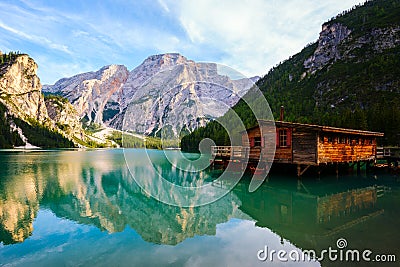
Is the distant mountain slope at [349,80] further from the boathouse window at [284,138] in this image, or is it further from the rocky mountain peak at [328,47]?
the boathouse window at [284,138]

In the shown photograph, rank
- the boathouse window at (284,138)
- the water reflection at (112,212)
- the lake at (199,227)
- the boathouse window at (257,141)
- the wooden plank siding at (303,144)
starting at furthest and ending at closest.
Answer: the boathouse window at (257,141)
the boathouse window at (284,138)
the wooden plank siding at (303,144)
the water reflection at (112,212)
the lake at (199,227)

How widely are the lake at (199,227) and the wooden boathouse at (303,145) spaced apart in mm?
3975

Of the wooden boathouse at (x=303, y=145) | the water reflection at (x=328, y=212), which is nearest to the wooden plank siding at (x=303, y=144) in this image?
the wooden boathouse at (x=303, y=145)

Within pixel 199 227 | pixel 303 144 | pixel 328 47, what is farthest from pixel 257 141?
pixel 328 47

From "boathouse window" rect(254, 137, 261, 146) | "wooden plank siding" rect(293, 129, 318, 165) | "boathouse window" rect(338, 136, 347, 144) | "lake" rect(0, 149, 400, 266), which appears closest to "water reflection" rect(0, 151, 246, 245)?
"lake" rect(0, 149, 400, 266)

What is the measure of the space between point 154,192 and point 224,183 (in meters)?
8.58

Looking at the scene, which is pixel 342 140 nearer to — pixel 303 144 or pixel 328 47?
pixel 303 144

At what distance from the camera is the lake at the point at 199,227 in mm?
9906

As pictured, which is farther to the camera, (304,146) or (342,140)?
(342,140)

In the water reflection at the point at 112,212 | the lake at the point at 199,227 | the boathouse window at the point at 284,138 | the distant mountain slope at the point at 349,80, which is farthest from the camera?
the distant mountain slope at the point at 349,80

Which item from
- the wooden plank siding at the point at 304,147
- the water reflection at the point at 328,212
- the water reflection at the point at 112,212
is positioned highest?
the wooden plank siding at the point at 304,147

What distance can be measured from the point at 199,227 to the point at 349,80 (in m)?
129

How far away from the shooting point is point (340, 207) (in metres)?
17.2

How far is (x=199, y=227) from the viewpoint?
1380cm
